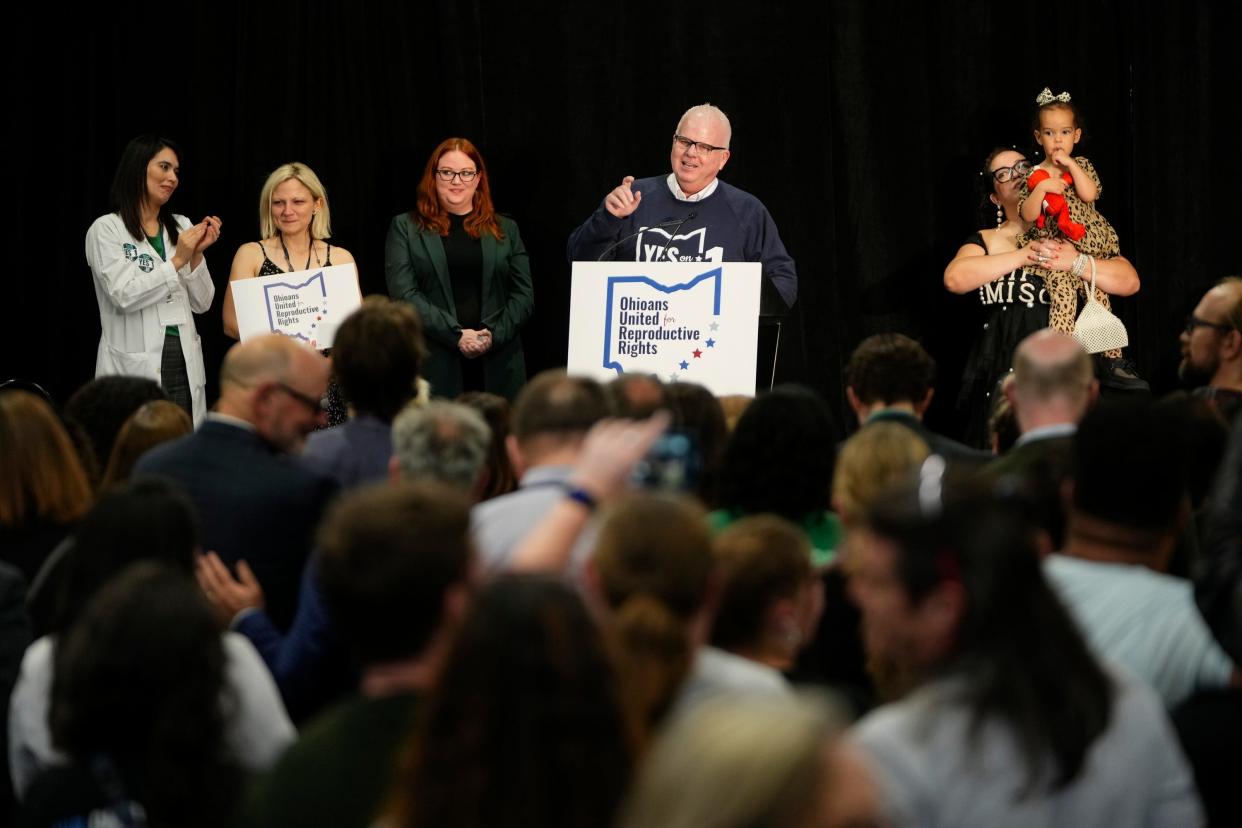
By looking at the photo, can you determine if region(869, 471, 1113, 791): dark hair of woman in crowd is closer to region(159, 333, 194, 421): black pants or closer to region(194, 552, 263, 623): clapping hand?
region(194, 552, 263, 623): clapping hand

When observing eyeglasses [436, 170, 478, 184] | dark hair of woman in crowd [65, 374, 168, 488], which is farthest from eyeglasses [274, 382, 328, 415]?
eyeglasses [436, 170, 478, 184]

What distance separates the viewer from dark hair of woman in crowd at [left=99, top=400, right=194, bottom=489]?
12.1 feet

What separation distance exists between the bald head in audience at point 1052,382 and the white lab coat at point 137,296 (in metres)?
4.03

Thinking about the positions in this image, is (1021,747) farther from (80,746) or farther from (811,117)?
(811,117)

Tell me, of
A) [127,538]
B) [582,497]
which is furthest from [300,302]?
[582,497]

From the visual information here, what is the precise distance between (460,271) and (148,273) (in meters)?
1.25

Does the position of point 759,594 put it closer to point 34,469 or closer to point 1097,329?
point 34,469

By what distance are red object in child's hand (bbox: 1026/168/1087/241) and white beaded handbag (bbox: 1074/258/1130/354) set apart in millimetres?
209

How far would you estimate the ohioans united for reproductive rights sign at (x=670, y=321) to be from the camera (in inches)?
213

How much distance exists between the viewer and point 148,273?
6.43 metres

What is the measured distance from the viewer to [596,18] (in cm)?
738

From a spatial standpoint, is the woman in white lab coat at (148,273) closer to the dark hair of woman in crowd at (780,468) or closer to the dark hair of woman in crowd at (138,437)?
the dark hair of woman in crowd at (138,437)

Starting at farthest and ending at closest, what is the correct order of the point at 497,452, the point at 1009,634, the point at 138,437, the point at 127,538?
the point at 497,452 < the point at 138,437 < the point at 127,538 < the point at 1009,634

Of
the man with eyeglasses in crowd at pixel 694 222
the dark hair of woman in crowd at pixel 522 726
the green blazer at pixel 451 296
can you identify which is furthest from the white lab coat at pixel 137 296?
the dark hair of woman in crowd at pixel 522 726
